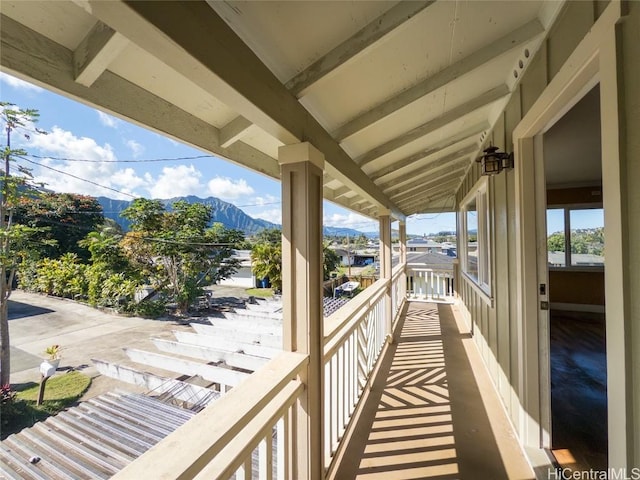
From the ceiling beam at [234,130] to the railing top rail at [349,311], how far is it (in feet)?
4.18

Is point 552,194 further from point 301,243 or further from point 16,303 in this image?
point 16,303

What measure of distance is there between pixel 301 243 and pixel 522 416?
1.96m

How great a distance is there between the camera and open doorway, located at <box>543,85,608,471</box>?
6.37 ft

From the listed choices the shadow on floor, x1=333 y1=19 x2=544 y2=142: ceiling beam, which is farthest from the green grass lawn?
x1=333 y1=19 x2=544 y2=142: ceiling beam

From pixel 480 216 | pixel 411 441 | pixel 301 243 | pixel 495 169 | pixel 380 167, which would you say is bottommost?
pixel 411 441

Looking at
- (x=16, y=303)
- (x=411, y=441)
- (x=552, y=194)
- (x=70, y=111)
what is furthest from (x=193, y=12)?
(x=552, y=194)

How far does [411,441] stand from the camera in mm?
2074

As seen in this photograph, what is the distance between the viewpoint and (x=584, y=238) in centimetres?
490

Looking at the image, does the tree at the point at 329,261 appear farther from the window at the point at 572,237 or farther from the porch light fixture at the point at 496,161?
the porch light fixture at the point at 496,161

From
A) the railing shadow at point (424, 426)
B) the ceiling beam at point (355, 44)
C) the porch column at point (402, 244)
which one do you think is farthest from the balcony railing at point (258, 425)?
the porch column at point (402, 244)

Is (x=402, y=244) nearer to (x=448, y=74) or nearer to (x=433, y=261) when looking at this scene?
(x=433, y=261)

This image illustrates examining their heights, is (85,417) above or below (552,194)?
below

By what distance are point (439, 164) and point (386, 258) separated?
1.50 meters

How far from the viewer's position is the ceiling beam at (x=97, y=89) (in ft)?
2.30
